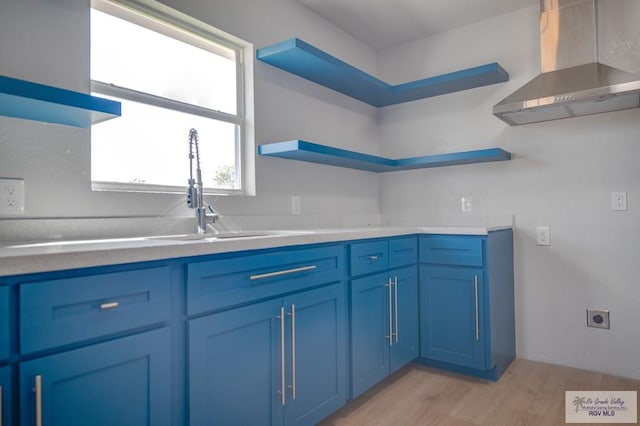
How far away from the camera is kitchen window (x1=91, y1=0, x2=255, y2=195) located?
5.89ft

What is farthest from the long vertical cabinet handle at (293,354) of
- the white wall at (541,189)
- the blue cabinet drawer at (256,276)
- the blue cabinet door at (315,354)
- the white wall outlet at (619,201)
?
the white wall outlet at (619,201)

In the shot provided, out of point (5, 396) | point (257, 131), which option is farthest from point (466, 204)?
point (5, 396)

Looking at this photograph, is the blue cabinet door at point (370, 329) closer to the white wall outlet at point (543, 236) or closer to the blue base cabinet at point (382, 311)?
the blue base cabinet at point (382, 311)

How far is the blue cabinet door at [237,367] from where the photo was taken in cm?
130

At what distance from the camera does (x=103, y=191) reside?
1.69 m

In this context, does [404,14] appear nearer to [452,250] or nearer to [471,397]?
[452,250]

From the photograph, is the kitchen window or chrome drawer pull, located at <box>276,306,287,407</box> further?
the kitchen window

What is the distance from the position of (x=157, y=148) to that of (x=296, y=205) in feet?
3.11

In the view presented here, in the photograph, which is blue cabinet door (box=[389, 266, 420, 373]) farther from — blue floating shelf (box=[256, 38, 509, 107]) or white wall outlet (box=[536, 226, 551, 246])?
blue floating shelf (box=[256, 38, 509, 107])

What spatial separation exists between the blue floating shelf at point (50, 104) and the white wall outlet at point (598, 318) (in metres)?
2.84

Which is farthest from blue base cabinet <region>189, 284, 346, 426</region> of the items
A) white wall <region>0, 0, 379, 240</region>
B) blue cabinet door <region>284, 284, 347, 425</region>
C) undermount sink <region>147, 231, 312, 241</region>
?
white wall <region>0, 0, 379, 240</region>

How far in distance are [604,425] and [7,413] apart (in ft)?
7.68

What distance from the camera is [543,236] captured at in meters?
2.73

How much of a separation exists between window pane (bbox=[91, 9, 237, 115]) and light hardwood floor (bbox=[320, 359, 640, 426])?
1810 millimetres
